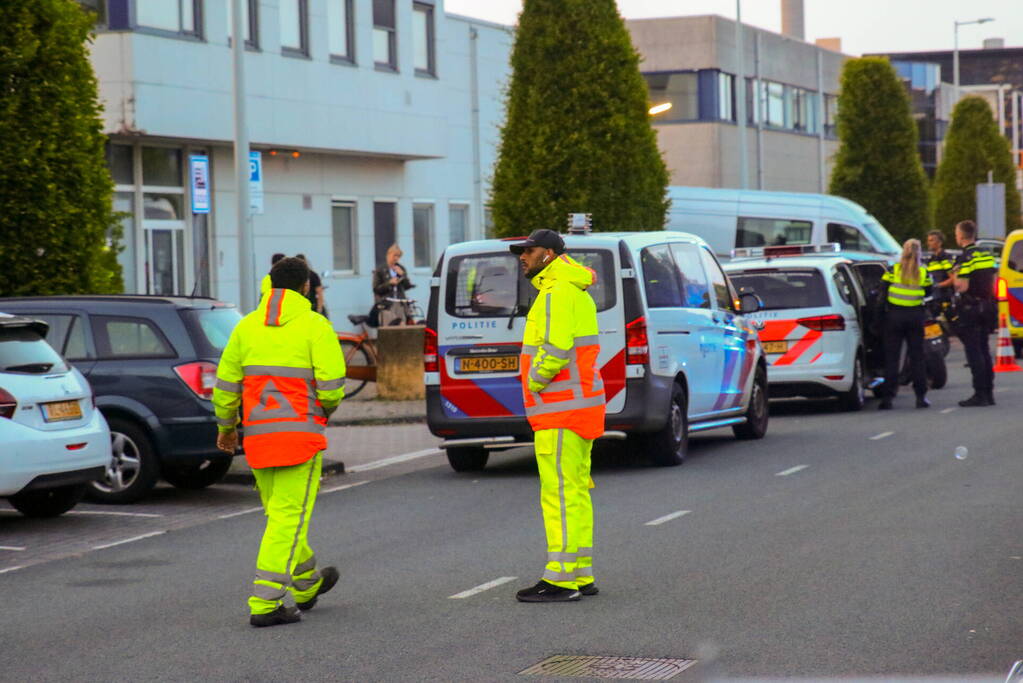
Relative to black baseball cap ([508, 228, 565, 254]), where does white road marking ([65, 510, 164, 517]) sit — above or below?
below

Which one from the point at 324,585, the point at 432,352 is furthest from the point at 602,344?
the point at 324,585

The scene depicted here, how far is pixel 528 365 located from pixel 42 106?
855 centimetres

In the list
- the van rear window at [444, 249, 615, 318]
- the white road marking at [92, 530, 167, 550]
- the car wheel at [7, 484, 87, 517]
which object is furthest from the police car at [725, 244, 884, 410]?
the white road marking at [92, 530, 167, 550]

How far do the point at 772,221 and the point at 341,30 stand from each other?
8.47 metres

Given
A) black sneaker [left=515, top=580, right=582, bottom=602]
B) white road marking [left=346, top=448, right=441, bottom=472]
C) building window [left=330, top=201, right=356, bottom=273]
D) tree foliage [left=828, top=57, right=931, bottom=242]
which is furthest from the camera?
tree foliage [left=828, top=57, right=931, bottom=242]

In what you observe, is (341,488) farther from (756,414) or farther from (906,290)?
(906,290)

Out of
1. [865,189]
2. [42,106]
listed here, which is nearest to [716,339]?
[42,106]

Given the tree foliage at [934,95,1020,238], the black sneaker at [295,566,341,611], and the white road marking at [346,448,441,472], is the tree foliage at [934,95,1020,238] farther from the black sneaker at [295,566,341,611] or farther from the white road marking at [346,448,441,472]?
the black sneaker at [295,566,341,611]

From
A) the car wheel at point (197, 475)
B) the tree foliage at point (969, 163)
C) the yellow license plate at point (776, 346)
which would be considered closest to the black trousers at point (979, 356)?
the yellow license plate at point (776, 346)

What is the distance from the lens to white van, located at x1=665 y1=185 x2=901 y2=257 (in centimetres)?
3070

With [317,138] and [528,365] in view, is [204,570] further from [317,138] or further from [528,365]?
[317,138]

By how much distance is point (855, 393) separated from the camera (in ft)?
64.1

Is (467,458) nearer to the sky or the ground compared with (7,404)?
nearer to the ground

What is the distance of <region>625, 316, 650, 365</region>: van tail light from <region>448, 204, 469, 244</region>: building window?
74.4ft
